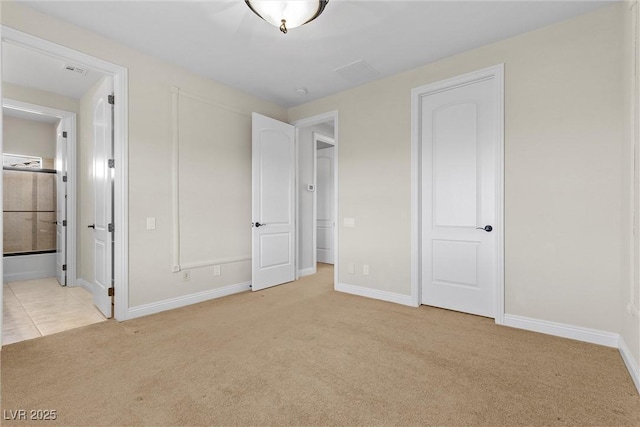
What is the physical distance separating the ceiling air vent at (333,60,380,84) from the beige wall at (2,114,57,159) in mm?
4995

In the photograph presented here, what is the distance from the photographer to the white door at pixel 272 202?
413 cm

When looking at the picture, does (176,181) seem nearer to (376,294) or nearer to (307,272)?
(307,272)

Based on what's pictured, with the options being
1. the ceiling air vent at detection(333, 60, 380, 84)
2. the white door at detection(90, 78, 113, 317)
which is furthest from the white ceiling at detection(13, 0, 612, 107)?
the white door at detection(90, 78, 113, 317)

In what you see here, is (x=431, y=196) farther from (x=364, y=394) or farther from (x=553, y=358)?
(x=364, y=394)

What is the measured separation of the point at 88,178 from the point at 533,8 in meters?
5.39

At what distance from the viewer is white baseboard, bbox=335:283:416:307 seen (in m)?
3.54

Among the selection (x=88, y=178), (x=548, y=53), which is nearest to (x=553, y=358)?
(x=548, y=53)

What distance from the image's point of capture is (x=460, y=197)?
3254 millimetres

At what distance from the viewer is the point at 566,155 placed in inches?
102

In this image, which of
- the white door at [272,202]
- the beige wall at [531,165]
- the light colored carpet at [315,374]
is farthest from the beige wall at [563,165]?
the white door at [272,202]

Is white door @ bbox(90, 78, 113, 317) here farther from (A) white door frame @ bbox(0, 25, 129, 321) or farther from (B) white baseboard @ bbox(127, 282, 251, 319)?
(B) white baseboard @ bbox(127, 282, 251, 319)

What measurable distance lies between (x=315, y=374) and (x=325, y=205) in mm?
4804

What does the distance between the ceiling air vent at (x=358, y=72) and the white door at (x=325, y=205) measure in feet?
9.23

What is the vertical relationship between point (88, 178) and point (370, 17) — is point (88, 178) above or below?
below
